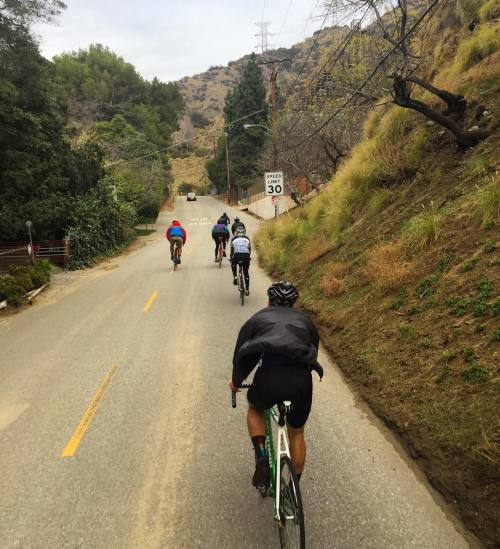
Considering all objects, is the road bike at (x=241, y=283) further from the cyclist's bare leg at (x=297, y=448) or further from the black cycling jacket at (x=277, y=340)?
the cyclist's bare leg at (x=297, y=448)

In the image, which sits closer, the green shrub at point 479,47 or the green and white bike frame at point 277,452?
the green and white bike frame at point 277,452

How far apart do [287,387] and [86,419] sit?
3373 mm

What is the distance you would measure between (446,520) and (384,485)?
1.96ft

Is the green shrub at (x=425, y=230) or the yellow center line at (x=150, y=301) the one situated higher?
the green shrub at (x=425, y=230)

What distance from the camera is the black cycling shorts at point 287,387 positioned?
3.30 metres

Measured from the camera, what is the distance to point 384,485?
400cm

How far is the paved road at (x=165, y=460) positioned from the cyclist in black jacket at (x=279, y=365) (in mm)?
651

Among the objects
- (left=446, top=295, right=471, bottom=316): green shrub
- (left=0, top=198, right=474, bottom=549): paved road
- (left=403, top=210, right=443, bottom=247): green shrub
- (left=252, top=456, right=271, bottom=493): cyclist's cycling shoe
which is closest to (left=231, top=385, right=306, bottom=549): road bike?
(left=252, top=456, right=271, bottom=493): cyclist's cycling shoe

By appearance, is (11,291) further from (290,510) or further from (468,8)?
(468,8)

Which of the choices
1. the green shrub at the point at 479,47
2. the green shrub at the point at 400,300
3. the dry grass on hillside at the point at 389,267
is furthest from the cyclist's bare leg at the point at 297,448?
the green shrub at the point at 479,47

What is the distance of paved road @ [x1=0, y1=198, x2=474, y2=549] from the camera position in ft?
11.6

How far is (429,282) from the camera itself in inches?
261

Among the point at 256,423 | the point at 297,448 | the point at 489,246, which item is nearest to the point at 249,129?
the point at 489,246

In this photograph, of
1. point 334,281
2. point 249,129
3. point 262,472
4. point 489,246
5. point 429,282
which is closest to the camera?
point 262,472
